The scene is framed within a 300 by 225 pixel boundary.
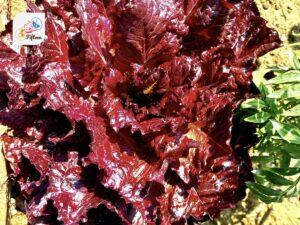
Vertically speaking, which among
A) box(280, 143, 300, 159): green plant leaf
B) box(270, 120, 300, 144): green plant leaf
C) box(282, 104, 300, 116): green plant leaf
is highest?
box(282, 104, 300, 116): green plant leaf

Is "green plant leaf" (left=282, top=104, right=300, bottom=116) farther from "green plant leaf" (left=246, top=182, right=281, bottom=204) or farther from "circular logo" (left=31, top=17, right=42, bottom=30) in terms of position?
"circular logo" (left=31, top=17, right=42, bottom=30)

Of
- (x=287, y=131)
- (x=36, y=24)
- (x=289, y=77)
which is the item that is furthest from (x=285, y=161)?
(x=36, y=24)

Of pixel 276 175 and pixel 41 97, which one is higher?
pixel 41 97

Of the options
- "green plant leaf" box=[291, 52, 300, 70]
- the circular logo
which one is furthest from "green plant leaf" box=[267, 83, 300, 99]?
the circular logo

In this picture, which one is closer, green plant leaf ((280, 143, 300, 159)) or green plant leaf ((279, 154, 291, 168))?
green plant leaf ((280, 143, 300, 159))

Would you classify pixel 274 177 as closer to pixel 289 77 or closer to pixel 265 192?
pixel 265 192

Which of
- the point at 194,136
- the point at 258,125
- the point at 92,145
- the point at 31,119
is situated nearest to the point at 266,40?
the point at 258,125

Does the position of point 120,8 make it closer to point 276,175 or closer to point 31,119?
point 31,119

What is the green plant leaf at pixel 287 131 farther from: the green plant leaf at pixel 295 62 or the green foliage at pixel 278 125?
the green plant leaf at pixel 295 62
